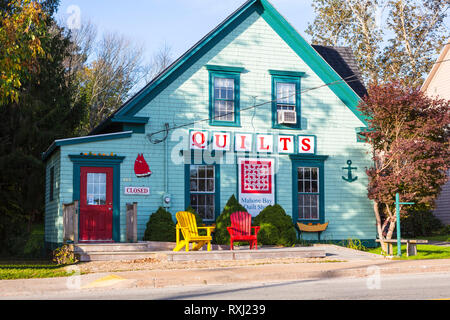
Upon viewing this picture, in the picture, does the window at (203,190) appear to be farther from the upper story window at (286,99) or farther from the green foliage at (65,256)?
the green foliage at (65,256)

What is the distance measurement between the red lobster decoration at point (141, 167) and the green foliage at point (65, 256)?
319 cm

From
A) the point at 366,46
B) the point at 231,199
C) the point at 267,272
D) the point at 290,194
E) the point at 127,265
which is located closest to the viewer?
the point at 267,272

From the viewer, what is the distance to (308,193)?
2027 cm

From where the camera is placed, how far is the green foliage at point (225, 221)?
59.7ft

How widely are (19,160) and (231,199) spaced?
35.6 feet

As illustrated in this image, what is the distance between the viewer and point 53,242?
1909 centimetres

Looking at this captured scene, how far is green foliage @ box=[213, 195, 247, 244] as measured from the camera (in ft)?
59.7

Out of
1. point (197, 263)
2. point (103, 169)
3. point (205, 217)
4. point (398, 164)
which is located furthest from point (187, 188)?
point (398, 164)

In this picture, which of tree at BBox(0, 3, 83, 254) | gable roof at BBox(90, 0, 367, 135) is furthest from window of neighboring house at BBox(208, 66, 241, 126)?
tree at BBox(0, 3, 83, 254)

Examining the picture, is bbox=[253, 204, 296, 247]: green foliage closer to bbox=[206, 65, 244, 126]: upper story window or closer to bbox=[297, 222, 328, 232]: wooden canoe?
bbox=[297, 222, 328, 232]: wooden canoe

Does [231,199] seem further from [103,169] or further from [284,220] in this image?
[103,169]

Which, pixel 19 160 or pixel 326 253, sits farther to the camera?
pixel 19 160

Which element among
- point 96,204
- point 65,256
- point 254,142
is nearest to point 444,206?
point 254,142

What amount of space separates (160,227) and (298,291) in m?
8.22
